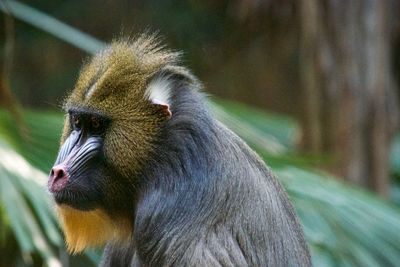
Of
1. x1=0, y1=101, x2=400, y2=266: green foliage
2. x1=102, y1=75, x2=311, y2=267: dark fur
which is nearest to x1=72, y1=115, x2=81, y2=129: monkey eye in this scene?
→ x1=102, y1=75, x2=311, y2=267: dark fur

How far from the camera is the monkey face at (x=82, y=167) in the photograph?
4383 mm

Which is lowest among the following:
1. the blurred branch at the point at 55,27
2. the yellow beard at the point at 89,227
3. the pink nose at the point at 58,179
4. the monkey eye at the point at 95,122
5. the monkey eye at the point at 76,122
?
the yellow beard at the point at 89,227

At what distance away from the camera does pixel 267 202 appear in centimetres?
454

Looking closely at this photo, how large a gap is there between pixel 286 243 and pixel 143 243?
2.15 ft

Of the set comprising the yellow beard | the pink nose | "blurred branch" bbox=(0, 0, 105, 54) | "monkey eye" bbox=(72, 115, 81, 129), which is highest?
"blurred branch" bbox=(0, 0, 105, 54)

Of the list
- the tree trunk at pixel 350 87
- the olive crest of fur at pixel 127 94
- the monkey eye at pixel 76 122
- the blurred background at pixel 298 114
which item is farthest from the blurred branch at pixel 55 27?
the monkey eye at pixel 76 122

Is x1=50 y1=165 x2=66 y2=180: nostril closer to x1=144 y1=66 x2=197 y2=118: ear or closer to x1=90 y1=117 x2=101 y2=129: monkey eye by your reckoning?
x1=90 y1=117 x2=101 y2=129: monkey eye

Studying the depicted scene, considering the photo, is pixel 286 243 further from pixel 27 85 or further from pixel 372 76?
pixel 27 85

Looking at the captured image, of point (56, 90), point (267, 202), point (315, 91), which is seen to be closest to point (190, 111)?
point (267, 202)

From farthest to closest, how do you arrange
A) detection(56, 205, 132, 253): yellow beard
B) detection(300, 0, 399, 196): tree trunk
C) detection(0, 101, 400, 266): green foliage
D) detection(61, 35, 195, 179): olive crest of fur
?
detection(300, 0, 399, 196): tree trunk < detection(0, 101, 400, 266): green foliage < detection(56, 205, 132, 253): yellow beard < detection(61, 35, 195, 179): olive crest of fur

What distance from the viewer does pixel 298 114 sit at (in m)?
9.02

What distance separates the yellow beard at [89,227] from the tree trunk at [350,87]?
3741 mm

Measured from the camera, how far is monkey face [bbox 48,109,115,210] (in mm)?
4383

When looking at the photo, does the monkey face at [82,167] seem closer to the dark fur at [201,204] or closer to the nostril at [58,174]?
the nostril at [58,174]
